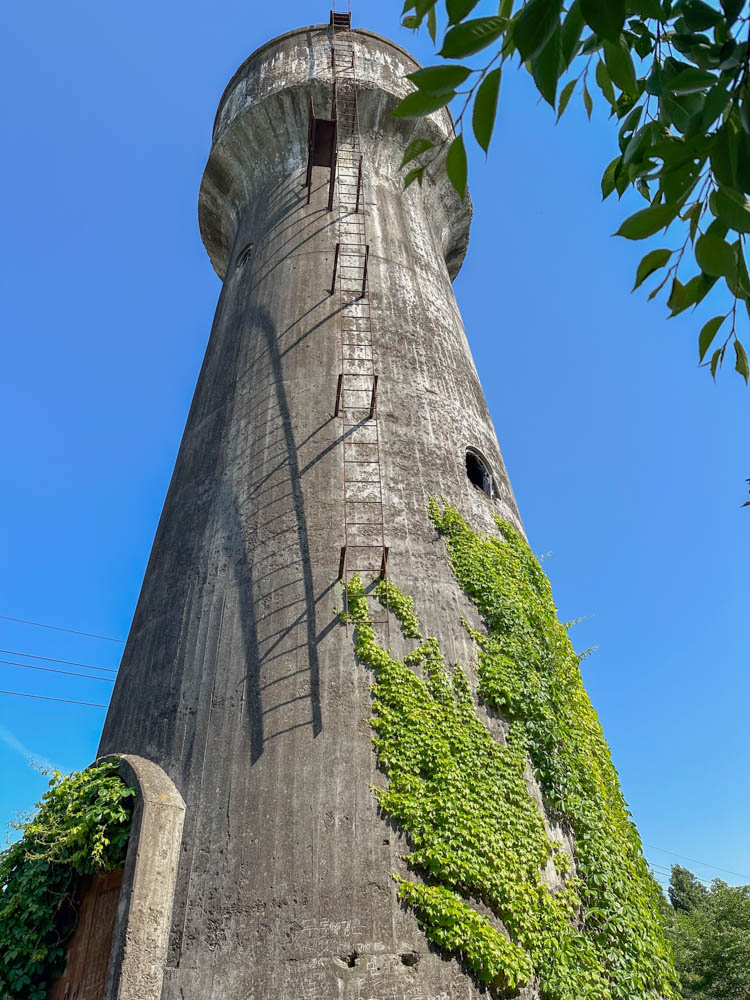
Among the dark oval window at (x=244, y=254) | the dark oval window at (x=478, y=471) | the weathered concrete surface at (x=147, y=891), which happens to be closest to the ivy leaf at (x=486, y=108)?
the weathered concrete surface at (x=147, y=891)

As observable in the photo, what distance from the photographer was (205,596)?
9039 millimetres

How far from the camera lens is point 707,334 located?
8.55ft

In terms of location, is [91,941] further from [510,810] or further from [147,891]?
[510,810]

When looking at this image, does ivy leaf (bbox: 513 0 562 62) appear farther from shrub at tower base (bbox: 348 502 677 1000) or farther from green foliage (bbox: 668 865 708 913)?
green foliage (bbox: 668 865 708 913)

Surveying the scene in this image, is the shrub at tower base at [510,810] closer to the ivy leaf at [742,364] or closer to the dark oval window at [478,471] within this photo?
the dark oval window at [478,471]

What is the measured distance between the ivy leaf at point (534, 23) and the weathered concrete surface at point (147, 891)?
714 centimetres

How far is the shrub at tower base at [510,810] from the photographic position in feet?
21.6

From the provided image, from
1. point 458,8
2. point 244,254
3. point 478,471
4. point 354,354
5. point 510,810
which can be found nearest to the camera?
point 458,8

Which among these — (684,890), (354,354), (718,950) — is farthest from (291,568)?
(684,890)

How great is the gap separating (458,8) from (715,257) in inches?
34.3

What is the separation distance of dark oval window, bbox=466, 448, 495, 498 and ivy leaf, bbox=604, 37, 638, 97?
8706mm

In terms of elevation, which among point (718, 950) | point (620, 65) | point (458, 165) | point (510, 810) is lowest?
point (458, 165)

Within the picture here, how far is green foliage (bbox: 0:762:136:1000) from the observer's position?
7363 millimetres

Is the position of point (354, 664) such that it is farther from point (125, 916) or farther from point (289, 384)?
point (289, 384)
